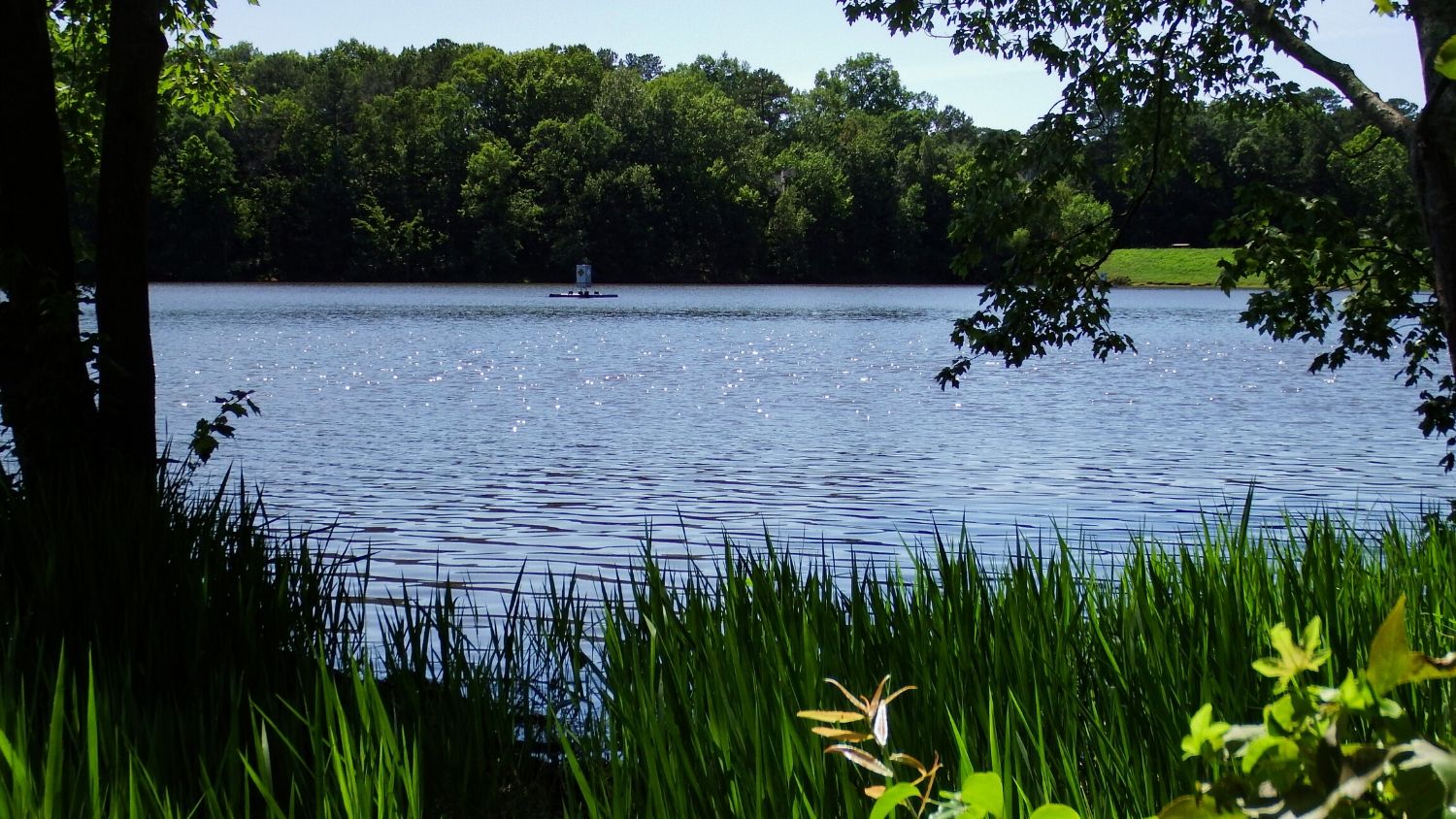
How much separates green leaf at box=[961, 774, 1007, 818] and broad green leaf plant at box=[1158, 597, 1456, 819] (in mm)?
203

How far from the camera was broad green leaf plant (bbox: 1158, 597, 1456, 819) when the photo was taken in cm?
126

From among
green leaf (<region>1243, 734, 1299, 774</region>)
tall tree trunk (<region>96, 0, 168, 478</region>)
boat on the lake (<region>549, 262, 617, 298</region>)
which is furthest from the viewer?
boat on the lake (<region>549, 262, 617, 298</region>)

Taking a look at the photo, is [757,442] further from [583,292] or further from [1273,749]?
[583,292]

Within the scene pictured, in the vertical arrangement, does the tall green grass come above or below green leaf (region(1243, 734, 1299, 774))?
below

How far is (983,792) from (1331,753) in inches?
13.7

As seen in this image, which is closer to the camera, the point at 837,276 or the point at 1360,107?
the point at 1360,107

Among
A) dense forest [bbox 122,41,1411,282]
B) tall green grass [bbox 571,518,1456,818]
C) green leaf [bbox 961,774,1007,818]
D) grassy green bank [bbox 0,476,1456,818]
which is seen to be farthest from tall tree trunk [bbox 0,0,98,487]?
dense forest [bbox 122,41,1411,282]

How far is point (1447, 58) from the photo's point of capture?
48.4 inches

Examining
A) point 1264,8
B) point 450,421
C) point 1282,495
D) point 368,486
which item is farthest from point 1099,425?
point 1264,8

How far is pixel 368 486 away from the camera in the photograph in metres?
16.1

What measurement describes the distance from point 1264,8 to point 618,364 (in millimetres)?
29447

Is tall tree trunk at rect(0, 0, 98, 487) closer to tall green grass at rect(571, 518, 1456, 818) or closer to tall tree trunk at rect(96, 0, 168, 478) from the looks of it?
tall tree trunk at rect(96, 0, 168, 478)

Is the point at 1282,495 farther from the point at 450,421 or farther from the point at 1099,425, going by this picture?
the point at 450,421

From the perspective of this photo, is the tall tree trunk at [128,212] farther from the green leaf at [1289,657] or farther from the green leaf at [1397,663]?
the green leaf at [1397,663]
